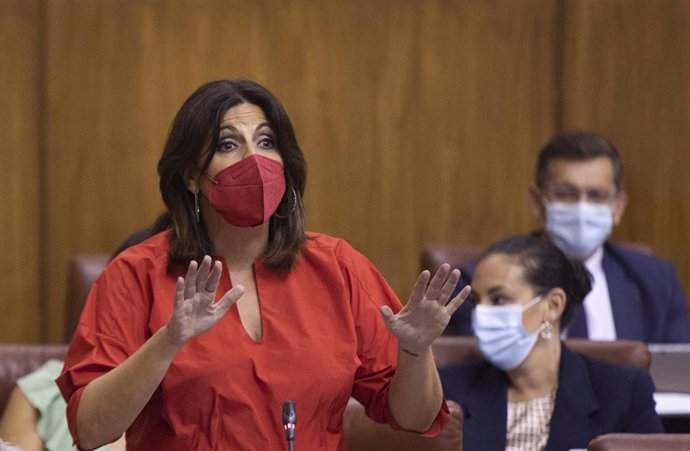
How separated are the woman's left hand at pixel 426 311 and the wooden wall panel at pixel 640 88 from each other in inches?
128

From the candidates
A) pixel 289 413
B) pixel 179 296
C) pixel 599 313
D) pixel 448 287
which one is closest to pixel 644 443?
pixel 448 287

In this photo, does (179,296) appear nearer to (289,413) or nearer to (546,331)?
(289,413)

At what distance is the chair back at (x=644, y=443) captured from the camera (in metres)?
2.26

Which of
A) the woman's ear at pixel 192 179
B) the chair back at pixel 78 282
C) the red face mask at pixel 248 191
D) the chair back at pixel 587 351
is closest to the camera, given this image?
the red face mask at pixel 248 191

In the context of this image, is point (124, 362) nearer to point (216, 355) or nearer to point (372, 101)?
point (216, 355)

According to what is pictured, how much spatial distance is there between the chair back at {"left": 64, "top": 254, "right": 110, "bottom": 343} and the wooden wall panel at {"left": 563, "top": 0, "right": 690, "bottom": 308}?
83.4 inches

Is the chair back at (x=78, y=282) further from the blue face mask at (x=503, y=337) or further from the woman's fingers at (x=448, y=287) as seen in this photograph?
the woman's fingers at (x=448, y=287)

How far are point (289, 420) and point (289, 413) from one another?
18mm

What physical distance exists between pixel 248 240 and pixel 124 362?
0.38m

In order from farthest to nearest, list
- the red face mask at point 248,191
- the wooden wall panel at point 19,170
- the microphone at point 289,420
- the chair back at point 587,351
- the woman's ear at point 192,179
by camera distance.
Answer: the wooden wall panel at point 19,170
the chair back at point 587,351
the woman's ear at point 192,179
the red face mask at point 248,191
the microphone at point 289,420

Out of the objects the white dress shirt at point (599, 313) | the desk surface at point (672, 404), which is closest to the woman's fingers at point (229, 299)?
the desk surface at point (672, 404)

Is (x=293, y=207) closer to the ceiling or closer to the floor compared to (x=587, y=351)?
closer to the ceiling

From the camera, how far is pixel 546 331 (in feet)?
11.1

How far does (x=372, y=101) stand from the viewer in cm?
514
